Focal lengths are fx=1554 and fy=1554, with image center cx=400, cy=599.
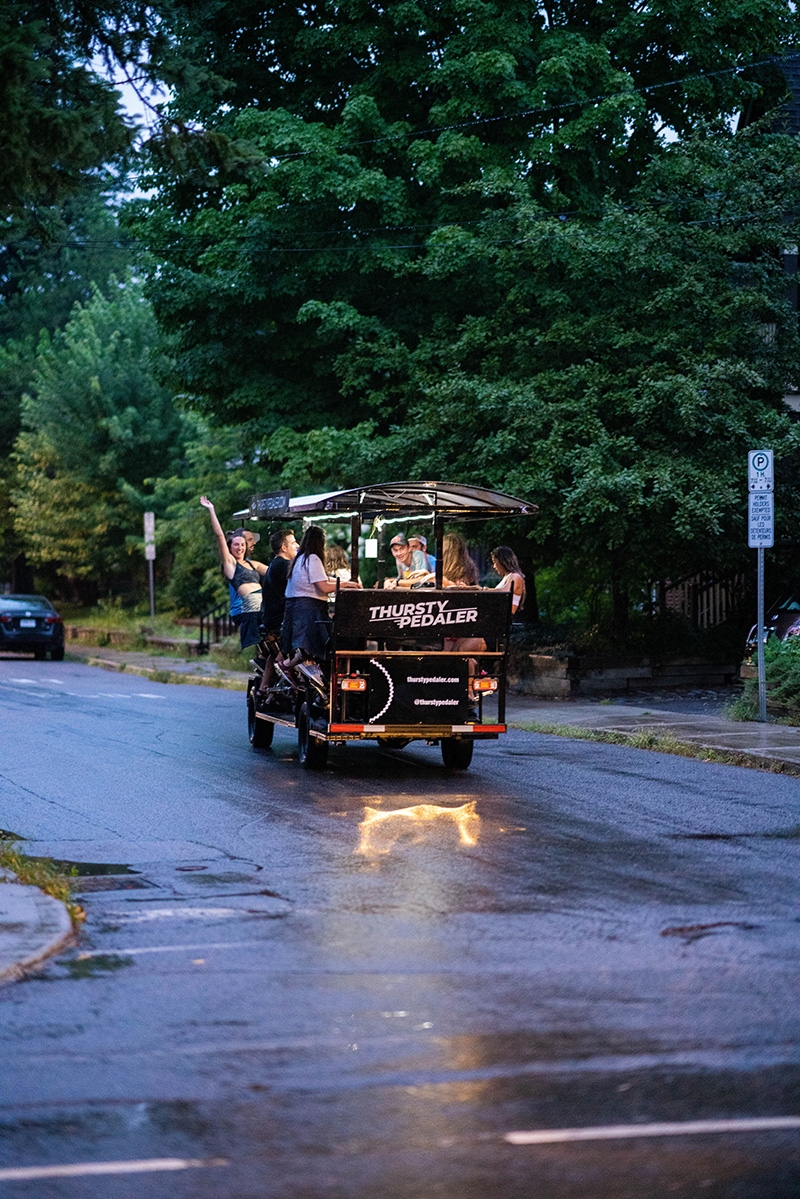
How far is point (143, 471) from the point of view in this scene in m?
43.4

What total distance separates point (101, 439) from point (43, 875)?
35743mm

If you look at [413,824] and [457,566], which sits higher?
[457,566]

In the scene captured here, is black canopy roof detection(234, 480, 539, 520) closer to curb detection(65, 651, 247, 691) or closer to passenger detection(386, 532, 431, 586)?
passenger detection(386, 532, 431, 586)

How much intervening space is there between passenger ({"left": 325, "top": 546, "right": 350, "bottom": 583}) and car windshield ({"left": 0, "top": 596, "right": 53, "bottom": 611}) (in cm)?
2026

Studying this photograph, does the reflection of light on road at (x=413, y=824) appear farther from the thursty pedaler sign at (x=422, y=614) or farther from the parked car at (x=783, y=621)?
the parked car at (x=783, y=621)

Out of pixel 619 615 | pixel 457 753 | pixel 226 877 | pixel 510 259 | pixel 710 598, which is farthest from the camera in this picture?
pixel 710 598

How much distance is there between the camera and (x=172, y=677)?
27.9 m

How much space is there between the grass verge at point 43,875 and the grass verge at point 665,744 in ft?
23.1

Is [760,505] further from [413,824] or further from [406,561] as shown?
[413,824]

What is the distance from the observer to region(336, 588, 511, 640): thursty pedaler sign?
13141 millimetres

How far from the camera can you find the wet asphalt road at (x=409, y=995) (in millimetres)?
4543

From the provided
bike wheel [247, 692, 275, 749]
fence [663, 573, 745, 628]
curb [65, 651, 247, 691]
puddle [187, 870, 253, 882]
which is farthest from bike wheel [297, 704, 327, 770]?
fence [663, 573, 745, 628]

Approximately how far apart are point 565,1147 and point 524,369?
60.9ft

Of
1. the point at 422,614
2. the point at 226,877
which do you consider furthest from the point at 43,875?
the point at 422,614
